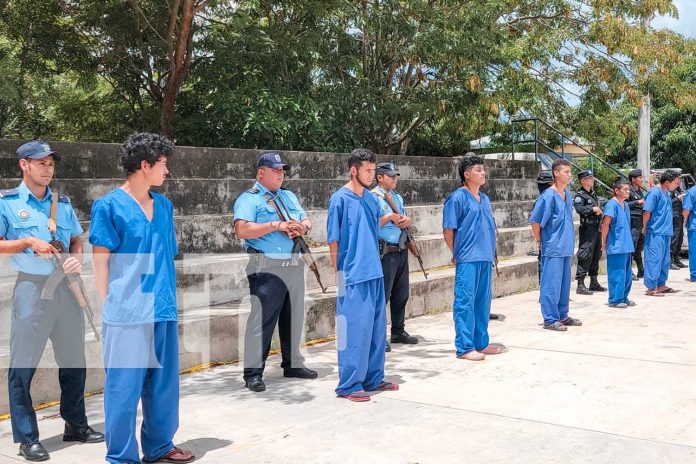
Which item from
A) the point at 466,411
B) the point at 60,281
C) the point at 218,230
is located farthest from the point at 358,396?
the point at 218,230

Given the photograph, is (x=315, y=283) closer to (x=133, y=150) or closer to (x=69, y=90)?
(x=133, y=150)

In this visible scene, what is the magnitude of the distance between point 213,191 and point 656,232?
600cm

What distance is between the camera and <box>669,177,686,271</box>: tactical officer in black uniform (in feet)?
42.5

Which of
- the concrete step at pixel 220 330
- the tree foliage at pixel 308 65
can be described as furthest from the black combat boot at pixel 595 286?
the tree foliage at pixel 308 65

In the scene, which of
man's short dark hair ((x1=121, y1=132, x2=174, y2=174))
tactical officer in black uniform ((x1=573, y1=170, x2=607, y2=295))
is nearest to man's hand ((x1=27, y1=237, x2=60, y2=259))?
man's short dark hair ((x1=121, y1=132, x2=174, y2=174))

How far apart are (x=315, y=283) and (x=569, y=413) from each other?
3.89 meters

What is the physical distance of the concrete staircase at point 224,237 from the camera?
6.52m

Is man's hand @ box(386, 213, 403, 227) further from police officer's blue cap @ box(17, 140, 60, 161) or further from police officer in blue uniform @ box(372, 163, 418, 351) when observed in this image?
police officer's blue cap @ box(17, 140, 60, 161)

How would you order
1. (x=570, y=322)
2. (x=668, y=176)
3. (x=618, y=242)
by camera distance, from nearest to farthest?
(x=570, y=322) < (x=618, y=242) < (x=668, y=176)

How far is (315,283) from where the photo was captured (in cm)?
836

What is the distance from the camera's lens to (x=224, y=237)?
849 centimetres

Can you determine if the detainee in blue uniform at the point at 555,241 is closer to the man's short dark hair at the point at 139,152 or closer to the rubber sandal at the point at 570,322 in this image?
the rubber sandal at the point at 570,322

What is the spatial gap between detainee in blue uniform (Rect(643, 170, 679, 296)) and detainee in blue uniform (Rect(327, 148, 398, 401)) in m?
5.94

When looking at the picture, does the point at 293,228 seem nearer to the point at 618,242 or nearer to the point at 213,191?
the point at 213,191
